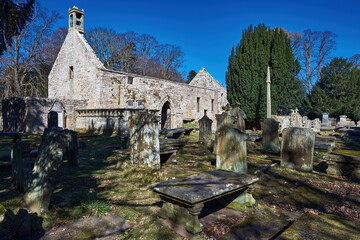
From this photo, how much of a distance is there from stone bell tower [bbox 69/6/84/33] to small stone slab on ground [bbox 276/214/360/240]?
70.6ft

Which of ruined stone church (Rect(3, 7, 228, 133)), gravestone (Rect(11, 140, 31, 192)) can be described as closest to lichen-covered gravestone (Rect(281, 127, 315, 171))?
gravestone (Rect(11, 140, 31, 192))

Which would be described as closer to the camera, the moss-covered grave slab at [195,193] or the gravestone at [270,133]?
the moss-covered grave slab at [195,193]

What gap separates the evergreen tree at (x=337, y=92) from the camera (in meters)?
27.1

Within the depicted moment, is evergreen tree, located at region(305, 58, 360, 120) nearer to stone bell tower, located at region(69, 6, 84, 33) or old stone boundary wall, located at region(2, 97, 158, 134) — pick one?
old stone boundary wall, located at region(2, 97, 158, 134)

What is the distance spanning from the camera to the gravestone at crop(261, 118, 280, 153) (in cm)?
978

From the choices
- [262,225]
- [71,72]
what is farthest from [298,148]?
[71,72]

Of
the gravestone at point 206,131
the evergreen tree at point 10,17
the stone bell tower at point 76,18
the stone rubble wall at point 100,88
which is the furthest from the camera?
the stone bell tower at point 76,18

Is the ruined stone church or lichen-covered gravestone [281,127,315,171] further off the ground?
the ruined stone church

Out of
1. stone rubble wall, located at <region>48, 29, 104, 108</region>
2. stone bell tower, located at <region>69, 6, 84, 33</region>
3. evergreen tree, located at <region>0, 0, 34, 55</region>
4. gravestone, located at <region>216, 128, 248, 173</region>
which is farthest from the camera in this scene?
stone bell tower, located at <region>69, 6, 84, 33</region>

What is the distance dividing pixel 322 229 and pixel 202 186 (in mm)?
1462

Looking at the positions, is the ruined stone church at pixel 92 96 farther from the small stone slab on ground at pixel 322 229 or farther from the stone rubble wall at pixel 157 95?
the small stone slab on ground at pixel 322 229

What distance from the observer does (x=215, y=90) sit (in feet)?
92.7

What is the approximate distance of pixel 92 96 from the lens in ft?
57.2

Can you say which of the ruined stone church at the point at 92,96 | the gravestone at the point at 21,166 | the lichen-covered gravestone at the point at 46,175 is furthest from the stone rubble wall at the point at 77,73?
the lichen-covered gravestone at the point at 46,175
